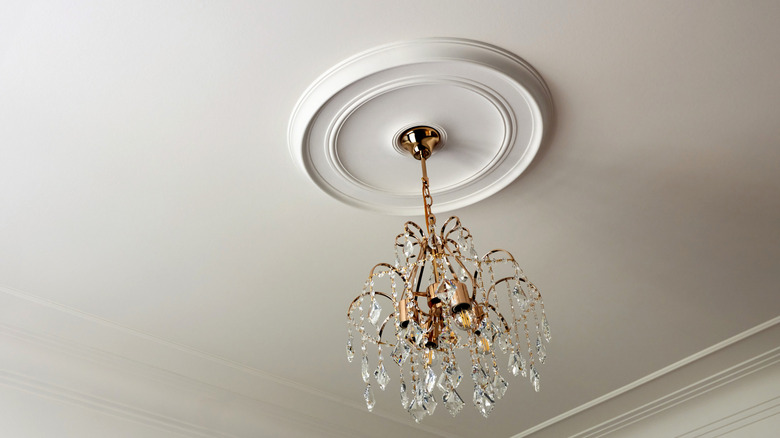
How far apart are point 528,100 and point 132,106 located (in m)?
1.30

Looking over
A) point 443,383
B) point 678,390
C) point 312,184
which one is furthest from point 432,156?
point 678,390

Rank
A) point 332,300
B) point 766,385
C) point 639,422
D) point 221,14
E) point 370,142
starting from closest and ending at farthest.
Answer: point 221,14
point 370,142
point 332,300
point 766,385
point 639,422

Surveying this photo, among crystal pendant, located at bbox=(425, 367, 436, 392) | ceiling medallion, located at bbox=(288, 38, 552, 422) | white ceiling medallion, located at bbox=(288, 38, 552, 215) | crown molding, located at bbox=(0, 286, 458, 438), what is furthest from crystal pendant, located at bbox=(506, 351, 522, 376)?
crown molding, located at bbox=(0, 286, 458, 438)

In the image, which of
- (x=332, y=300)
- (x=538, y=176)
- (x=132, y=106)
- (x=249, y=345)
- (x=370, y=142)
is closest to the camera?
(x=132, y=106)

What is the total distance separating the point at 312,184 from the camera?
2.56 meters

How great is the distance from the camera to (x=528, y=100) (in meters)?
2.26

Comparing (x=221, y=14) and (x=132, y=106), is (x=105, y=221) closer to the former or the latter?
(x=132, y=106)

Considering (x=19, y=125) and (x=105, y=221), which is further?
(x=105, y=221)

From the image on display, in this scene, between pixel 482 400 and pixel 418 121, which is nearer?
pixel 482 400

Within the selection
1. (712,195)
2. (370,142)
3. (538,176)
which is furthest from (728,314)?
(370,142)

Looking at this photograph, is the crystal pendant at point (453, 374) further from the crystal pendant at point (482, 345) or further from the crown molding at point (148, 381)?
the crown molding at point (148, 381)

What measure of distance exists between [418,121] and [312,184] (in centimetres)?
48

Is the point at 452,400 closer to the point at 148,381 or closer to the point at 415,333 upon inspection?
the point at 415,333

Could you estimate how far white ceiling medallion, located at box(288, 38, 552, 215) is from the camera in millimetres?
2145
